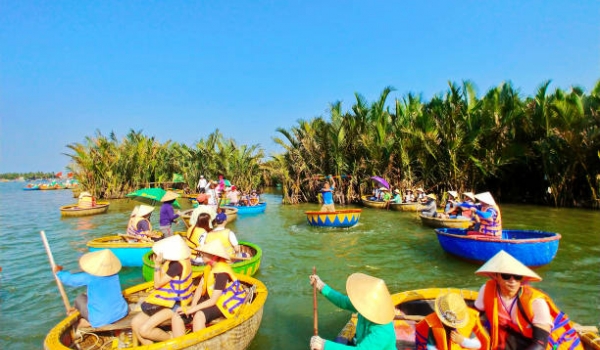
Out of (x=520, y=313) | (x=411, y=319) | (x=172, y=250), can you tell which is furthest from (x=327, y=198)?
(x=520, y=313)

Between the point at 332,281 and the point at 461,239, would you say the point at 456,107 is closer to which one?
the point at 461,239

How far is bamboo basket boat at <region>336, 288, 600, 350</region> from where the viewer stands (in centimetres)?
374

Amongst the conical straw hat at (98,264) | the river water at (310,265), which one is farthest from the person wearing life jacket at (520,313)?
the conical straw hat at (98,264)

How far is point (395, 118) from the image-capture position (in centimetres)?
2209

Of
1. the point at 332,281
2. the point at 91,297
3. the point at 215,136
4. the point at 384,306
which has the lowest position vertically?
the point at 332,281

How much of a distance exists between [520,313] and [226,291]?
3.38m

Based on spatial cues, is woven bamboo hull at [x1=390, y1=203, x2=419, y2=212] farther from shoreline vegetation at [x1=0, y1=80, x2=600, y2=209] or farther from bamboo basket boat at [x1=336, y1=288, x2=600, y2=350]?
bamboo basket boat at [x1=336, y1=288, x2=600, y2=350]

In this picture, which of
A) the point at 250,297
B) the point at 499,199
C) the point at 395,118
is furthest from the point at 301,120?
the point at 250,297

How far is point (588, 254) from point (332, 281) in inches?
286

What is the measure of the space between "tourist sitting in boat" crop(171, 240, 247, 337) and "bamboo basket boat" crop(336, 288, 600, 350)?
1.49 meters

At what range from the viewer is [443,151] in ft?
64.9

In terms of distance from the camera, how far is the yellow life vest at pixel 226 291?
4.55m

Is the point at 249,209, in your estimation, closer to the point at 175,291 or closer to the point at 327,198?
the point at 327,198

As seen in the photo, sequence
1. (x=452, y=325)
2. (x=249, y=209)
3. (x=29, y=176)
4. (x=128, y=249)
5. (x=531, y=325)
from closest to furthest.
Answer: (x=452, y=325) → (x=531, y=325) → (x=128, y=249) → (x=249, y=209) → (x=29, y=176)
